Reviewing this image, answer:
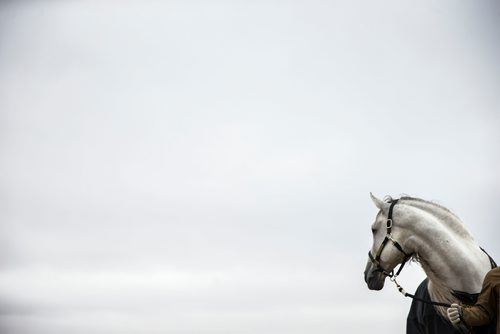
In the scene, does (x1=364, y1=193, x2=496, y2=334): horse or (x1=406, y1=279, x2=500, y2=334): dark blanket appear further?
(x1=406, y1=279, x2=500, y2=334): dark blanket

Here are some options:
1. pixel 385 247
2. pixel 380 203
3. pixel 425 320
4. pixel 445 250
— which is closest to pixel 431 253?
pixel 445 250

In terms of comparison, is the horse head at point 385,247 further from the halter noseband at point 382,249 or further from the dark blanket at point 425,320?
the dark blanket at point 425,320

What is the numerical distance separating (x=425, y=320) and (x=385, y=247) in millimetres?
810

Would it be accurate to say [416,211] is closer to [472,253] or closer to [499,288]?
[472,253]

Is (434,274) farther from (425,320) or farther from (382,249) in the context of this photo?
(425,320)

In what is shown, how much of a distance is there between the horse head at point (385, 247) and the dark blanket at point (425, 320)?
1.50 ft

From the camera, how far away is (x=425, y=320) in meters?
6.82

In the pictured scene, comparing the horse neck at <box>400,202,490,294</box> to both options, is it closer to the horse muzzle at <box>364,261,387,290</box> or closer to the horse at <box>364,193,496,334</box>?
the horse at <box>364,193,496,334</box>

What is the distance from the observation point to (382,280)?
6719mm

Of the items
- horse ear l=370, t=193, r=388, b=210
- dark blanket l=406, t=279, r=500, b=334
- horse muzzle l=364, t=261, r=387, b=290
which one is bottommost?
dark blanket l=406, t=279, r=500, b=334

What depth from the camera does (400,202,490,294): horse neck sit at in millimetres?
6016

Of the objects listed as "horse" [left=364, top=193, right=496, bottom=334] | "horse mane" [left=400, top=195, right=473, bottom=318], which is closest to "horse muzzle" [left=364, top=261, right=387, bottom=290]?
"horse" [left=364, top=193, right=496, bottom=334]

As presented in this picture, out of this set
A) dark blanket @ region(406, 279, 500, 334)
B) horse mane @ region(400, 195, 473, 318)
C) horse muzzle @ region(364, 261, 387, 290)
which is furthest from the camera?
horse muzzle @ region(364, 261, 387, 290)

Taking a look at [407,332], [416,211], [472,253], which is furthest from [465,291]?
[407,332]
